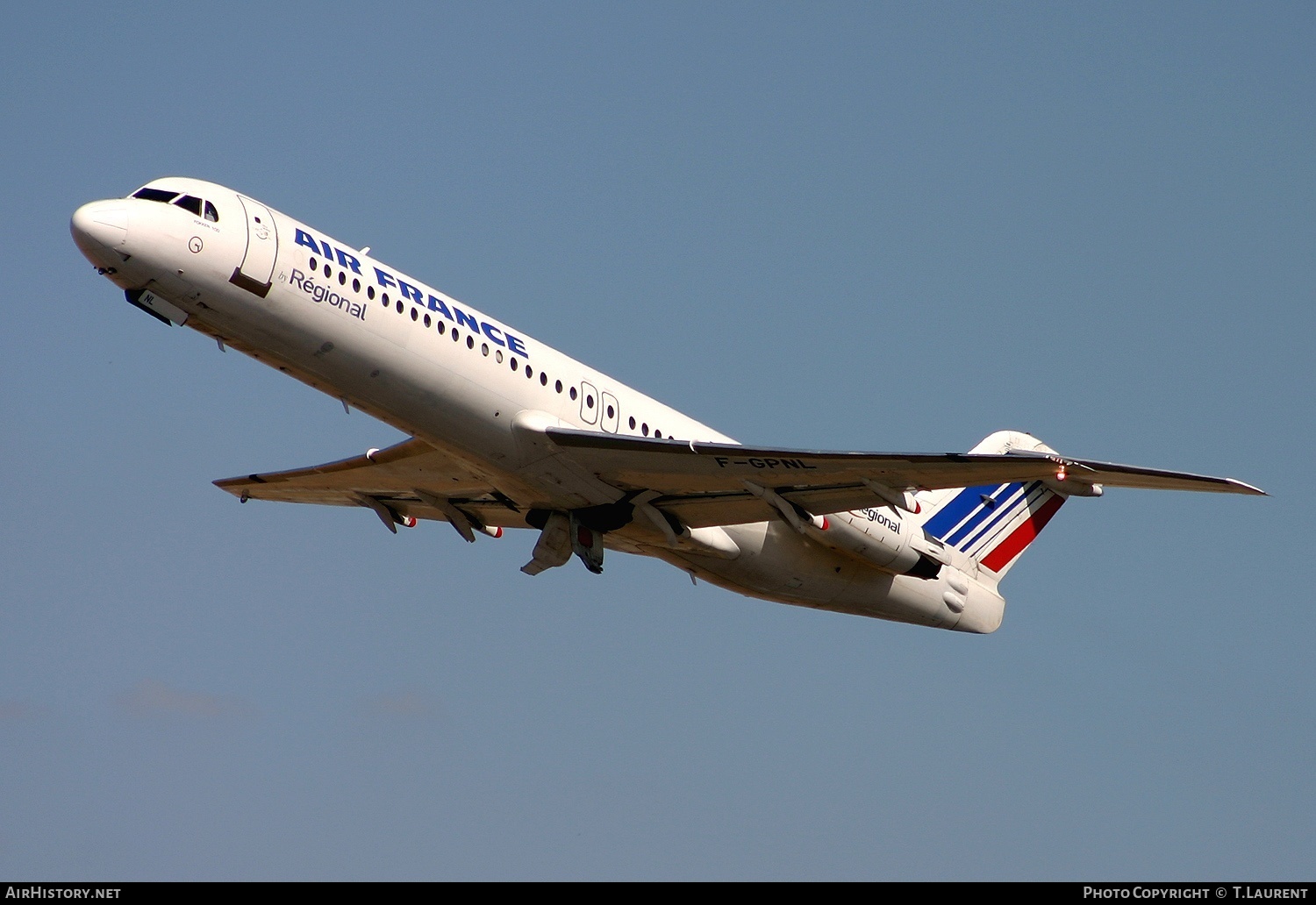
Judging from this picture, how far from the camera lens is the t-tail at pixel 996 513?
3180cm

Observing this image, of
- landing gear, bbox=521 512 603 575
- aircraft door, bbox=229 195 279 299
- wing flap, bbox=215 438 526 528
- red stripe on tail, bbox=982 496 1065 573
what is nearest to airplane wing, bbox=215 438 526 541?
wing flap, bbox=215 438 526 528

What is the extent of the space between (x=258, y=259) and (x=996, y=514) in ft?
51.9

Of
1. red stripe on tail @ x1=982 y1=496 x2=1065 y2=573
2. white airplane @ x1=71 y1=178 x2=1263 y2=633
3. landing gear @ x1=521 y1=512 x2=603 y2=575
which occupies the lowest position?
landing gear @ x1=521 y1=512 x2=603 y2=575

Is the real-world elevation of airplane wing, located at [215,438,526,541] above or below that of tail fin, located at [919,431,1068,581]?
below

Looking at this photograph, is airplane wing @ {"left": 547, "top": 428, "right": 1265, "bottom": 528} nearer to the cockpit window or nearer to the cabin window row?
the cabin window row

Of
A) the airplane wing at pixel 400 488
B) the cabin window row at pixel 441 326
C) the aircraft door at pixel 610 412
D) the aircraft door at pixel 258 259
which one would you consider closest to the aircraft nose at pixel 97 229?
the aircraft door at pixel 258 259

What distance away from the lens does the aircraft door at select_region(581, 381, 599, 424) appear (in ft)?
84.3

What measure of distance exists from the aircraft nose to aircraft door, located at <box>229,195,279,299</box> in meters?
1.55

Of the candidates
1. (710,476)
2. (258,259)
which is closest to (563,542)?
(710,476)
